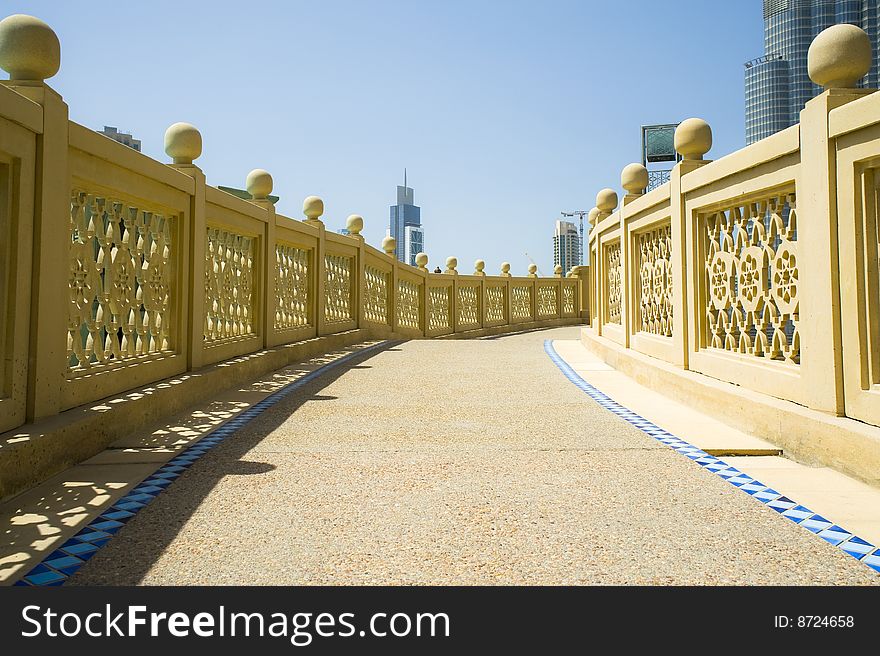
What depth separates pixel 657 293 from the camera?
→ 7.23m

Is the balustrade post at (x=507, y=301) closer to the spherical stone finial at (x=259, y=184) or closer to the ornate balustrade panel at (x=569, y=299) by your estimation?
the ornate balustrade panel at (x=569, y=299)

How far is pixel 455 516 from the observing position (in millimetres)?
2912

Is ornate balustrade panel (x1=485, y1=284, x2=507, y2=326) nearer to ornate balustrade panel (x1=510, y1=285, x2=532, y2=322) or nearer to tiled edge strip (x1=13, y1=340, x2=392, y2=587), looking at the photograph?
ornate balustrade panel (x1=510, y1=285, x2=532, y2=322)

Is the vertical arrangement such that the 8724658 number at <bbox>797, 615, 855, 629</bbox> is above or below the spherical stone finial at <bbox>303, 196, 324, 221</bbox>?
below

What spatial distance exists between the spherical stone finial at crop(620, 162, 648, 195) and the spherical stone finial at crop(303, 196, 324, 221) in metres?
4.69

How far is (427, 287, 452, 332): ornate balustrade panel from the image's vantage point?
16.7 meters

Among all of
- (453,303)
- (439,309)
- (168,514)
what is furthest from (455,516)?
(453,303)

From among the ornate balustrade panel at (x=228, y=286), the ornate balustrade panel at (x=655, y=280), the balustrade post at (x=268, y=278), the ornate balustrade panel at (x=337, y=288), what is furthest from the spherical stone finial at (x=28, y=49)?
the ornate balustrade panel at (x=337, y=288)

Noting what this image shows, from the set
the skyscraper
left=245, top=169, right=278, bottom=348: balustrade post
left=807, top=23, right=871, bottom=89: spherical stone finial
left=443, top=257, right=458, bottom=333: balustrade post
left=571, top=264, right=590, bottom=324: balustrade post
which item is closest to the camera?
left=807, top=23, right=871, bottom=89: spherical stone finial

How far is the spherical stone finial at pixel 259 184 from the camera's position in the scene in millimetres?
8781

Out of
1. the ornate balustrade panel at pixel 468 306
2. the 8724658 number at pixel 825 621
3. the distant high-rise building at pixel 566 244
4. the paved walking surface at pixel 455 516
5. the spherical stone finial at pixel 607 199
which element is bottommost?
the 8724658 number at pixel 825 621

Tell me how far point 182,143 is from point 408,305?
9734 millimetres

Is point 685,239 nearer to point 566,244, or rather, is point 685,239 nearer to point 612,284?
point 612,284

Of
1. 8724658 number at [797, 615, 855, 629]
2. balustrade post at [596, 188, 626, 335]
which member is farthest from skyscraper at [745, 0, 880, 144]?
8724658 number at [797, 615, 855, 629]
